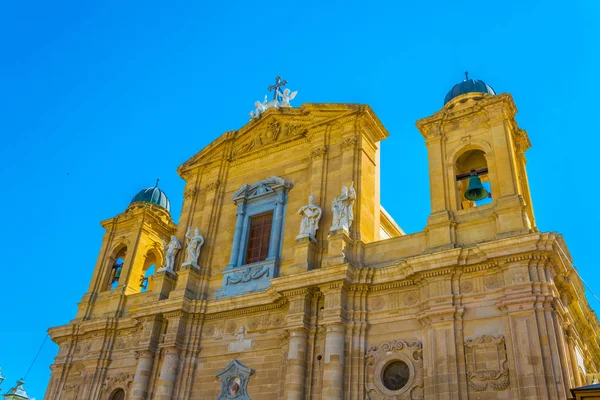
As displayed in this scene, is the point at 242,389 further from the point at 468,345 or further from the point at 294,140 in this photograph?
the point at 294,140

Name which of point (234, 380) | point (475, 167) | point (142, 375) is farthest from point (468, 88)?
point (142, 375)

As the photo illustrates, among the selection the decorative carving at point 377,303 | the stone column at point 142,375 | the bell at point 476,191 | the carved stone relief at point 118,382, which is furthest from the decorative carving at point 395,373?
the carved stone relief at point 118,382

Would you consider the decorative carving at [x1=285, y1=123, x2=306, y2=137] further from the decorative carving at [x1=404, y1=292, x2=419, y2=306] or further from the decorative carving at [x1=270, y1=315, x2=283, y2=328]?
the decorative carving at [x1=404, y1=292, x2=419, y2=306]

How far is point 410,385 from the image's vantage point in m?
12.9

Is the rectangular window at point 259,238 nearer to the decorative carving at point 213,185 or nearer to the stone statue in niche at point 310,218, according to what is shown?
the stone statue in niche at point 310,218

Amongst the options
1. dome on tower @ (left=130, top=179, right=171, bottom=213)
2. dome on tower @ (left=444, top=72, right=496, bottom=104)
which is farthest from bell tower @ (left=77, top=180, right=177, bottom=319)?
dome on tower @ (left=444, top=72, right=496, bottom=104)

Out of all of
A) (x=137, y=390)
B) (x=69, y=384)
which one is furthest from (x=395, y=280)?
(x=69, y=384)

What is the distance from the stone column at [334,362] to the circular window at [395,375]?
3.47 ft

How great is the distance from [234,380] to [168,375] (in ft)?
6.95

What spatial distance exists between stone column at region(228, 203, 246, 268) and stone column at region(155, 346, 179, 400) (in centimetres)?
315

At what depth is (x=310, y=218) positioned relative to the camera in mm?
16766

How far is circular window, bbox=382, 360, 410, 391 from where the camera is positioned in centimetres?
1318

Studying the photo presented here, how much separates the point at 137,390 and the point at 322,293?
258 inches

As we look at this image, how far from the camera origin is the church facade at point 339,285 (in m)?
12.5
